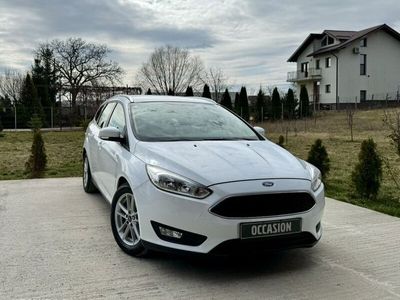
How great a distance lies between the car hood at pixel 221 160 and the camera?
3.35 meters

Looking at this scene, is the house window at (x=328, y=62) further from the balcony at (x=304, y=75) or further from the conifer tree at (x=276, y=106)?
the conifer tree at (x=276, y=106)

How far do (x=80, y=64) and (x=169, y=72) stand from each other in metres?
11.4

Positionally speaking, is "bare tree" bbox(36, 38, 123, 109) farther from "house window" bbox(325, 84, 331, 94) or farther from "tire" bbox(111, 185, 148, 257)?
"tire" bbox(111, 185, 148, 257)

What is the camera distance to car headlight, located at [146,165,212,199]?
3223 mm

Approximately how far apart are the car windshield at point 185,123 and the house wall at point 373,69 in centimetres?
4110

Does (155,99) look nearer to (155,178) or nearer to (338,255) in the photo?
(155,178)

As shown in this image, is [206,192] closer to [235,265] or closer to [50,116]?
[235,265]

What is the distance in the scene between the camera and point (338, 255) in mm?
3908

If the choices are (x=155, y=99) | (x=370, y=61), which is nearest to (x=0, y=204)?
(x=155, y=99)

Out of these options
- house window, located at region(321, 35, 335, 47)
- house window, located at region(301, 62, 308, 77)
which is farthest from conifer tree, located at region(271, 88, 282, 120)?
house window, located at region(301, 62, 308, 77)

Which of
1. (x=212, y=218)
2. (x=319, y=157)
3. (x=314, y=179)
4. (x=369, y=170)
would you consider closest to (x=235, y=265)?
(x=212, y=218)

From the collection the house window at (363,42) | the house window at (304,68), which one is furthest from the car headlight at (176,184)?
the house window at (304,68)

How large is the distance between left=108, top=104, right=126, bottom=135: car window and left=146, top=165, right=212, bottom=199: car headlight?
1.15m

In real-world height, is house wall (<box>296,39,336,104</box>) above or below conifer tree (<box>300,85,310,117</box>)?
above
